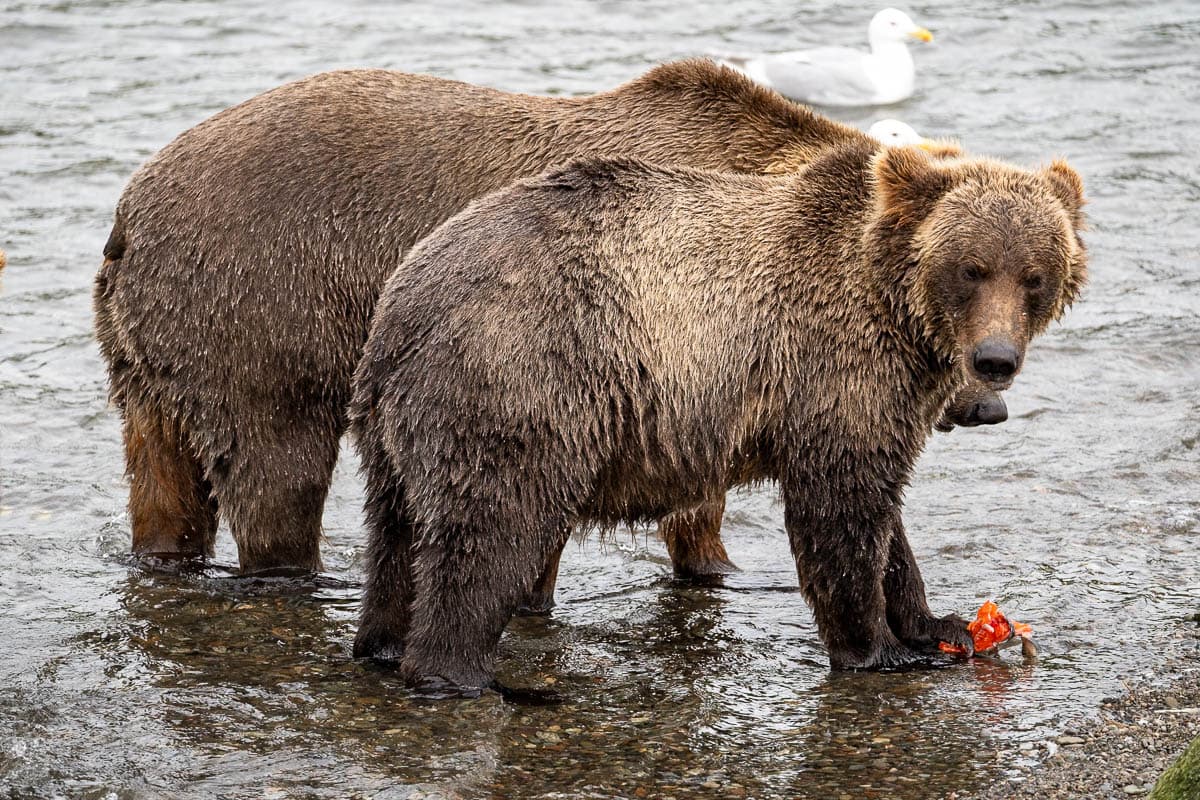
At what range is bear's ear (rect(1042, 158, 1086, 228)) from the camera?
6680mm

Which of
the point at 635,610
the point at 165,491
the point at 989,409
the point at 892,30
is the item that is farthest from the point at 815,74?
the point at 165,491

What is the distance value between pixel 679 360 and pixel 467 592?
3.91ft

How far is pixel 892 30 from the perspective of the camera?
53.8ft

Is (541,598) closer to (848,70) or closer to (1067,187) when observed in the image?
(1067,187)

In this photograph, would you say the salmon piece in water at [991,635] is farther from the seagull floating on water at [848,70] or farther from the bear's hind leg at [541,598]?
the seagull floating on water at [848,70]

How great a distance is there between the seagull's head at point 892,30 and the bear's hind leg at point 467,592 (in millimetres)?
10967

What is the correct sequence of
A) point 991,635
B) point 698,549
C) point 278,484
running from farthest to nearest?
point 698,549 < point 278,484 < point 991,635

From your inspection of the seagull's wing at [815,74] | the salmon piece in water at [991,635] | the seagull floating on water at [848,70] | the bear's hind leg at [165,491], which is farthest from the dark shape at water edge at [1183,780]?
the seagull's wing at [815,74]

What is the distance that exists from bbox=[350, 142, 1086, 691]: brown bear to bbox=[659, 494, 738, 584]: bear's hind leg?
114 centimetres

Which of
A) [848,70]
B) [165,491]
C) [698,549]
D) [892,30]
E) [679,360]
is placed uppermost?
[892,30]

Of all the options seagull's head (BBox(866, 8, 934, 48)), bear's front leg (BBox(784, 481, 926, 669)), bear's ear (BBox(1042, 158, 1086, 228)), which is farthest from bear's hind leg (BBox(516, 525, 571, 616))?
seagull's head (BBox(866, 8, 934, 48))

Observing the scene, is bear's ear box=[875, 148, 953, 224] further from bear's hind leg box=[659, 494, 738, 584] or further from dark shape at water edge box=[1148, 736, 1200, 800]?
dark shape at water edge box=[1148, 736, 1200, 800]

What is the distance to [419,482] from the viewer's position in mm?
6387

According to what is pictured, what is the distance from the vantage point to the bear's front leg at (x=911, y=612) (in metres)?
7.07
